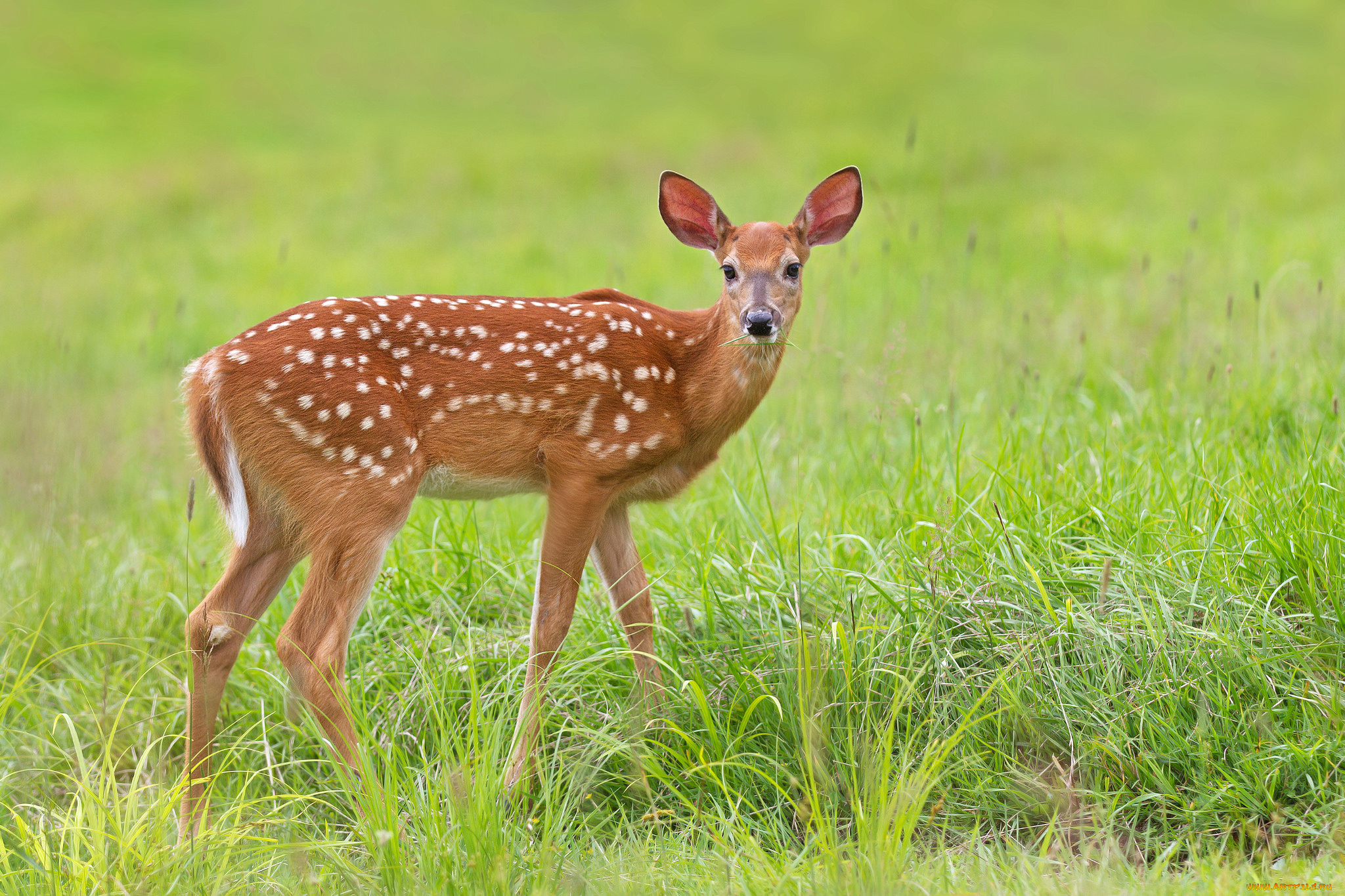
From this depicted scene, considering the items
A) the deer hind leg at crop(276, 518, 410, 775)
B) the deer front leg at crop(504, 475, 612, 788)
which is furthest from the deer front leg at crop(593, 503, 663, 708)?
the deer hind leg at crop(276, 518, 410, 775)

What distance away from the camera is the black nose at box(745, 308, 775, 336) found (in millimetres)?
3273

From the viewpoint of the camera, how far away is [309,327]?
11.1ft

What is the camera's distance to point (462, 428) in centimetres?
341

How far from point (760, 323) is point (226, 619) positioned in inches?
70.5

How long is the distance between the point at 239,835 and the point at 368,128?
17083 millimetres

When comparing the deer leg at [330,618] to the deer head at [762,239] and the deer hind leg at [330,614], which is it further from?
the deer head at [762,239]

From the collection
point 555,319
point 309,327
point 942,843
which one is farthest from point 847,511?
point 309,327

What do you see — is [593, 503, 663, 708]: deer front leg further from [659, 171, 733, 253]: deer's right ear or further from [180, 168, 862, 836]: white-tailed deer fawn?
[659, 171, 733, 253]: deer's right ear

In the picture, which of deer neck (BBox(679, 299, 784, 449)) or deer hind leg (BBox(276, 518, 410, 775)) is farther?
deer neck (BBox(679, 299, 784, 449))

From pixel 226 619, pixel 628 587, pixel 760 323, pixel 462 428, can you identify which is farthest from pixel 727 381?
pixel 226 619

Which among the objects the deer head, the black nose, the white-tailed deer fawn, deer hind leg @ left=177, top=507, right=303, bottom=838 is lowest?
deer hind leg @ left=177, top=507, right=303, bottom=838

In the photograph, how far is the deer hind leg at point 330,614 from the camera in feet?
10.6

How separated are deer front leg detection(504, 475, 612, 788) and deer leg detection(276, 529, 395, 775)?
1.56ft

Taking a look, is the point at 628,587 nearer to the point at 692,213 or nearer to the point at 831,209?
the point at 692,213
